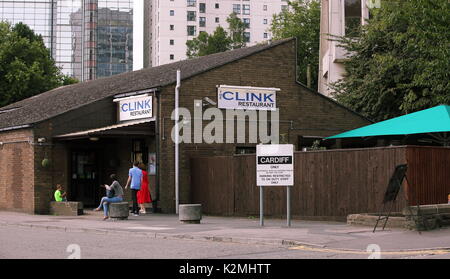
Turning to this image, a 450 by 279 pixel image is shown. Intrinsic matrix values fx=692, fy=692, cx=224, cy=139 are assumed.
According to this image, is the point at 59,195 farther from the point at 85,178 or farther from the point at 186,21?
the point at 186,21

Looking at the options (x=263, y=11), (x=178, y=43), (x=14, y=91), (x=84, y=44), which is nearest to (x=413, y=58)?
(x=14, y=91)

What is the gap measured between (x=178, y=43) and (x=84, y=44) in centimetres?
4278

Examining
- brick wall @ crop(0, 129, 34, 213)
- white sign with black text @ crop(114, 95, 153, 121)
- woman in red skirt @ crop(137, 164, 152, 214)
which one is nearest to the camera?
woman in red skirt @ crop(137, 164, 152, 214)

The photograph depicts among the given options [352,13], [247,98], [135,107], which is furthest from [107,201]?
[352,13]

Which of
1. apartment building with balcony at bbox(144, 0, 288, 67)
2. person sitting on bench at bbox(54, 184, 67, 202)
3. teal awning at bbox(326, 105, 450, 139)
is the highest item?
apartment building with balcony at bbox(144, 0, 288, 67)

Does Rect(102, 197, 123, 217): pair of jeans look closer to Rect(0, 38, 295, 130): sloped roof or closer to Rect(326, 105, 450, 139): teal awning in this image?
Rect(0, 38, 295, 130): sloped roof

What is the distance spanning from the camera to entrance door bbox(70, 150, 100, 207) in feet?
91.4

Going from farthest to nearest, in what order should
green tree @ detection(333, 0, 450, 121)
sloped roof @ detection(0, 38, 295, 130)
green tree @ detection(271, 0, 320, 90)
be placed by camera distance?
green tree @ detection(271, 0, 320, 90) → sloped roof @ detection(0, 38, 295, 130) → green tree @ detection(333, 0, 450, 121)

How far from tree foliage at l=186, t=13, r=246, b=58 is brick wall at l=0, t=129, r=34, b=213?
55.8 meters

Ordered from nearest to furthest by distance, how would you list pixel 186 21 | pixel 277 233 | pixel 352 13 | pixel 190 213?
pixel 277 233 → pixel 190 213 → pixel 352 13 → pixel 186 21

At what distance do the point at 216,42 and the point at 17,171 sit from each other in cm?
5876

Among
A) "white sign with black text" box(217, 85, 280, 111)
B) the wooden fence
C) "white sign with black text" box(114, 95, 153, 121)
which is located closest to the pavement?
the wooden fence

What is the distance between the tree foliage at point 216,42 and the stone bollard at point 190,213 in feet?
209

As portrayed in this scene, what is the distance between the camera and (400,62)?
31.0 meters
